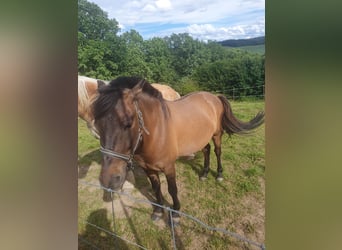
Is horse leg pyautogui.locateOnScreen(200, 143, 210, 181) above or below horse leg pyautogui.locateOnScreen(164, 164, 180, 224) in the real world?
above

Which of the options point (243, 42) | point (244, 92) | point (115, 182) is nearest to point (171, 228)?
point (115, 182)

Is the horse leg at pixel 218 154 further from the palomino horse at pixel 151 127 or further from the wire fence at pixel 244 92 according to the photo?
the wire fence at pixel 244 92

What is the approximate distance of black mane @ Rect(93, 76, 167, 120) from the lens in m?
0.86

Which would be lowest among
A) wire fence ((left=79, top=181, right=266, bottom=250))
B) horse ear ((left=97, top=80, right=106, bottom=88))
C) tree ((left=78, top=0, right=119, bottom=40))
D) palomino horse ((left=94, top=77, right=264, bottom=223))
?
wire fence ((left=79, top=181, right=266, bottom=250))

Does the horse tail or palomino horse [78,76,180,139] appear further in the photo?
palomino horse [78,76,180,139]

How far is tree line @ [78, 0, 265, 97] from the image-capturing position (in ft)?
2.56

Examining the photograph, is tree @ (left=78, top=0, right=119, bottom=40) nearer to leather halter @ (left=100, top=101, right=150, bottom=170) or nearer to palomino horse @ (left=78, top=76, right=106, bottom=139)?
palomino horse @ (left=78, top=76, right=106, bottom=139)

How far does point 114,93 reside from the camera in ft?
2.85

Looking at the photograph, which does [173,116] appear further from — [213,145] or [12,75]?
[12,75]

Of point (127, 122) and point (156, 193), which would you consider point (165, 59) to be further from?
point (156, 193)

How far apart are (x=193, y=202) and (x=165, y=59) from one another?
41 cm

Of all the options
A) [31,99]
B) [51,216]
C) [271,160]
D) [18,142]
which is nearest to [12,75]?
[31,99]

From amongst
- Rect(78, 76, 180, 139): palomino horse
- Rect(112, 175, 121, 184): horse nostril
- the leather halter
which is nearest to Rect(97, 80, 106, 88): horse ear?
Rect(78, 76, 180, 139): palomino horse

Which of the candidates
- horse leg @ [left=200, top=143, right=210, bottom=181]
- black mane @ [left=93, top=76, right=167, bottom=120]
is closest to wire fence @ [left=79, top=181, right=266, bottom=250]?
horse leg @ [left=200, top=143, right=210, bottom=181]
